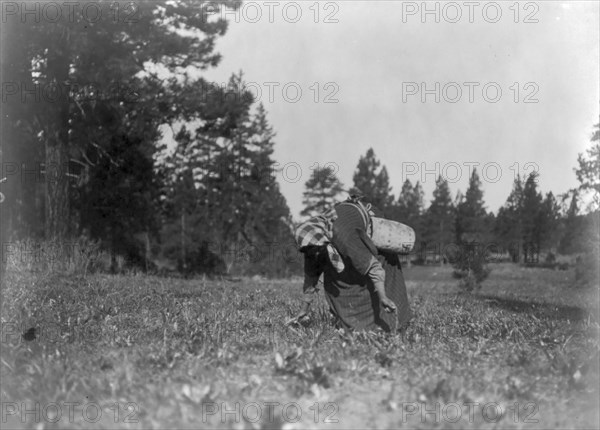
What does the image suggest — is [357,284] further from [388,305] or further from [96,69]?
[96,69]

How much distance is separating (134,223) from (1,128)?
29.4ft

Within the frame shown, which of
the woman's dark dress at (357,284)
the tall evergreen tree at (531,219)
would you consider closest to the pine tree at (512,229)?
the tall evergreen tree at (531,219)

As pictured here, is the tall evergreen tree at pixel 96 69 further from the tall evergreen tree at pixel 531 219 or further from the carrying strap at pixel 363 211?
the tall evergreen tree at pixel 531 219

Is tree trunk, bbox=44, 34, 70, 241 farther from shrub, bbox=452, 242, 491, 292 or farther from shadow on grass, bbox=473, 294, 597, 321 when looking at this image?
shrub, bbox=452, 242, 491, 292

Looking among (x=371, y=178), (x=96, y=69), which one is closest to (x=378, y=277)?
(x=96, y=69)

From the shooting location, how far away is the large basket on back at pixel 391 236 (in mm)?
6109

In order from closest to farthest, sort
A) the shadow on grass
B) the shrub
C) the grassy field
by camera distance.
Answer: the grassy field < the shadow on grass < the shrub

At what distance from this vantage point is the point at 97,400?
3678 millimetres

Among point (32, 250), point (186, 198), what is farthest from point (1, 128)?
point (186, 198)

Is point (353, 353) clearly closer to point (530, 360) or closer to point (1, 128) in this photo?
point (530, 360)

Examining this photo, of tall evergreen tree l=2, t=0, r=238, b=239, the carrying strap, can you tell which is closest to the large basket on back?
the carrying strap

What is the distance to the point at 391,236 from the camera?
20.3 feet

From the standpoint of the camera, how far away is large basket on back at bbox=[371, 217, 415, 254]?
611 cm

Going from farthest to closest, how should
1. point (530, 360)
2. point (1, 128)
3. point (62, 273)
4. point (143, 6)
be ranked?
point (1, 128), point (143, 6), point (62, 273), point (530, 360)
